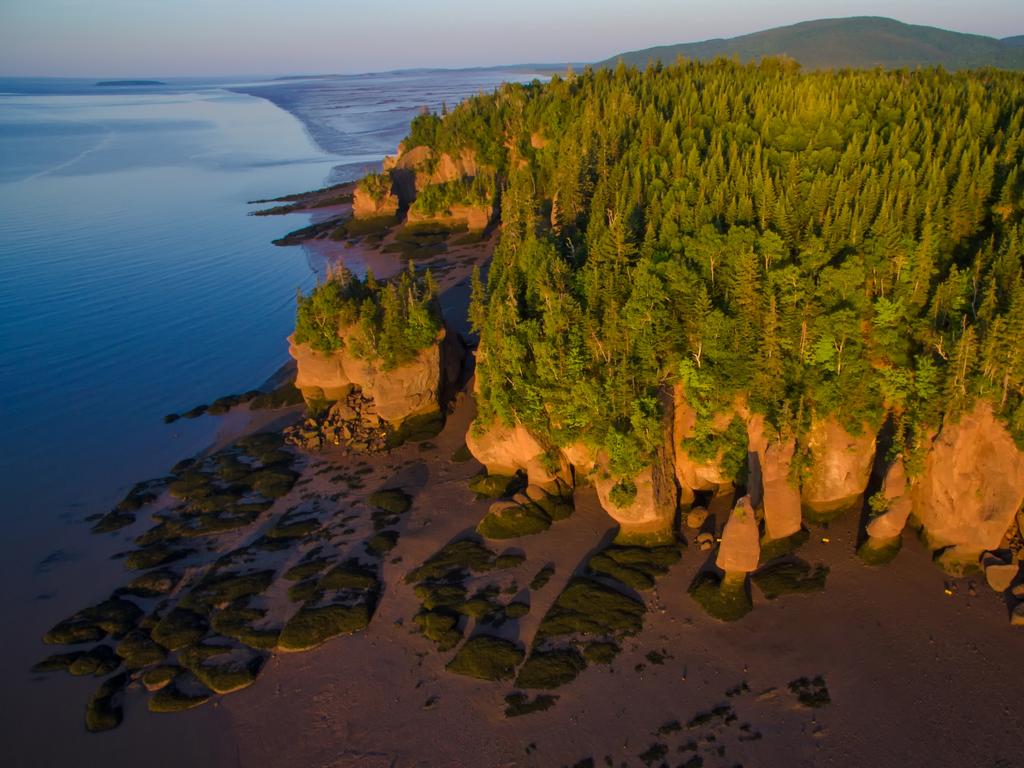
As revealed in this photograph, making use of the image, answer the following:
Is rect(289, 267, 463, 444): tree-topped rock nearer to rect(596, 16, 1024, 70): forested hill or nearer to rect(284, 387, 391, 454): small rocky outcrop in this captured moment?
rect(284, 387, 391, 454): small rocky outcrop

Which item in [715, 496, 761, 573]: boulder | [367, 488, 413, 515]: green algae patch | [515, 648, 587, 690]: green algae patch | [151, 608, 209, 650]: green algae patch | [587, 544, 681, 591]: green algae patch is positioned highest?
[715, 496, 761, 573]: boulder

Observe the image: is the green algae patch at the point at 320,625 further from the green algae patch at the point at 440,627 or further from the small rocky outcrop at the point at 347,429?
the small rocky outcrop at the point at 347,429

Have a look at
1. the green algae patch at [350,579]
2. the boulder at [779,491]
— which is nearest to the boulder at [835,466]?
the boulder at [779,491]

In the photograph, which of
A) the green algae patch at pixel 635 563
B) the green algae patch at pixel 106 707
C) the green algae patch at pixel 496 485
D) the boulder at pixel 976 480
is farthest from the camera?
the green algae patch at pixel 496 485

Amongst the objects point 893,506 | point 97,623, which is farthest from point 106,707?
point 893,506

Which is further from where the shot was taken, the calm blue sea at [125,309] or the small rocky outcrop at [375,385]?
the calm blue sea at [125,309]

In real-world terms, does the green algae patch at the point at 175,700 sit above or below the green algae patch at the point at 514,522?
below

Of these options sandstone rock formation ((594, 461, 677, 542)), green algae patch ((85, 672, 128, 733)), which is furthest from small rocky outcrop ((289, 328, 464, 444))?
green algae patch ((85, 672, 128, 733))
